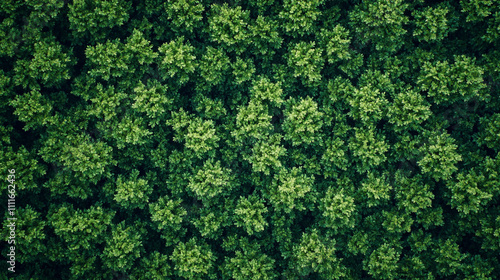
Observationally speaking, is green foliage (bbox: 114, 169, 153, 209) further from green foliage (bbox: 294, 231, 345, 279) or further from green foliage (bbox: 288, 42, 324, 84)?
green foliage (bbox: 288, 42, 324, 84)

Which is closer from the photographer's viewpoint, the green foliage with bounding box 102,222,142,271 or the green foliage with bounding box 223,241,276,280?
the green foliage with bounding box 102,222,142,271

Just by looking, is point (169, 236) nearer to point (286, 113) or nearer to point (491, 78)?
point (286, 113)

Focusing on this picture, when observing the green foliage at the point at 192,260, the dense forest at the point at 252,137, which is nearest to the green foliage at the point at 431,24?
the dense forest at the point at 252,137

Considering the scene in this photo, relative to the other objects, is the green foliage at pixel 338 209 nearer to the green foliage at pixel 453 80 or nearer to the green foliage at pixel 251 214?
the green foliage at pixel 251 214

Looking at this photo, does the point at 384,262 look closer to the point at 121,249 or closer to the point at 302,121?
the point at 302,121

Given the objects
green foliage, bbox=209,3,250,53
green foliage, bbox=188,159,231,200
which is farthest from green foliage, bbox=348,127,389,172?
green foliage, bbox=209,3,250,53

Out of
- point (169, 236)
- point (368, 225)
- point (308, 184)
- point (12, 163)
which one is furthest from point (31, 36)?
point (368, 225)

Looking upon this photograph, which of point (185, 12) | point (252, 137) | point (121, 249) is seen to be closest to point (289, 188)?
point (252, 137)

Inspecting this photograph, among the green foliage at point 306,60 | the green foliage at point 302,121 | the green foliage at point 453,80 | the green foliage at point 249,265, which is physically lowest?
the green foliage at point 249,265
